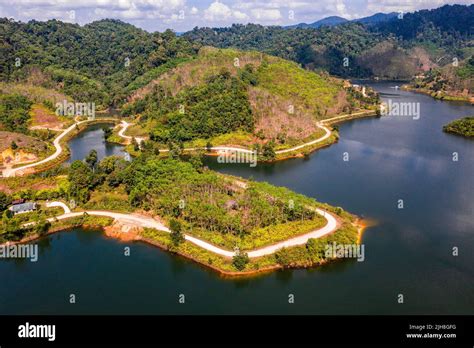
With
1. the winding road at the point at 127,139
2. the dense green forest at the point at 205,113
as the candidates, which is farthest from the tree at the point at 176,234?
the dense green forest at the point at 205,113

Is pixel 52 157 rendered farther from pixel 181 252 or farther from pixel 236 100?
pixel 181 252

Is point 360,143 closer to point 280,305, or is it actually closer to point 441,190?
point 441,190

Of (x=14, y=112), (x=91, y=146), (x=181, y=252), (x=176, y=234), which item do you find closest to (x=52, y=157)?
(x=91, y=146)

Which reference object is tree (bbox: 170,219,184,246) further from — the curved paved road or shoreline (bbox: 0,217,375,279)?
the curved paved road

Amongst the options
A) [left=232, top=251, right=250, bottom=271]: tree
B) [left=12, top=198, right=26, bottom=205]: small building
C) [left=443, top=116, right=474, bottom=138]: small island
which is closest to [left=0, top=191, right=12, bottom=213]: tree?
[left=12, top=198, right=26, bottom=205]: small building

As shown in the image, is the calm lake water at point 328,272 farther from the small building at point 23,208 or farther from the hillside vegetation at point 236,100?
the hillside vegetation at point 236,100
